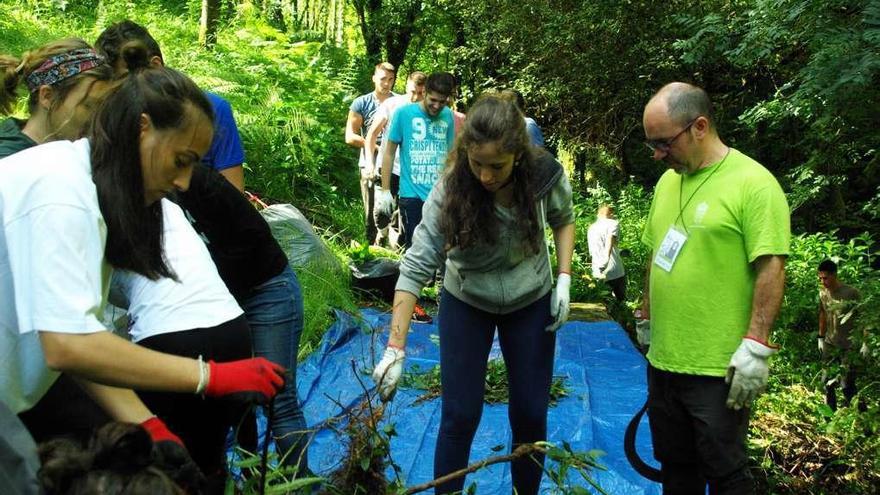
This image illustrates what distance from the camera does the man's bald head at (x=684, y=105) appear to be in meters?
2.75

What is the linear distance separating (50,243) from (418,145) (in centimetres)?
461

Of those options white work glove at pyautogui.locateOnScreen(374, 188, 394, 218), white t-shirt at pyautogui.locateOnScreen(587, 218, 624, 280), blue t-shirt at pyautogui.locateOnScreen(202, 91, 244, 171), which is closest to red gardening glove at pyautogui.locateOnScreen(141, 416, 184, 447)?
blue t-shirt at pyautogui.locateOnScreen(202, 91, 244, 171)

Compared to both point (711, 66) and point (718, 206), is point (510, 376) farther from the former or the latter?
point (711, 66)

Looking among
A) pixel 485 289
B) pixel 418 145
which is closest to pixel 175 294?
pixel 485 289

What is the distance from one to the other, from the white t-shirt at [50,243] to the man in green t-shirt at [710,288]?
1.88 metres

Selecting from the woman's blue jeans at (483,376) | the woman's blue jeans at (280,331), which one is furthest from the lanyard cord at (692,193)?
the woman's blue jeans at (280,331)

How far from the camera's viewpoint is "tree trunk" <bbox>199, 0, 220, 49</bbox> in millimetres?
10617

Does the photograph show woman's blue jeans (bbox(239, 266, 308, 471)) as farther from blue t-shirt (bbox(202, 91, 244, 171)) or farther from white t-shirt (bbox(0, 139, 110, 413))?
white t-shirt (bbox(0, 139, 110, 413))

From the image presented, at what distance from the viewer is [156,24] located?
11820mm

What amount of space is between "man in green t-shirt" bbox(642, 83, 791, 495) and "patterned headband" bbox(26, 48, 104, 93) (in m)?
1.74

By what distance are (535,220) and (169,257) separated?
4.43ft

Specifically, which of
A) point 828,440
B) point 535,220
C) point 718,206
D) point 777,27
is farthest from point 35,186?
point 777,27

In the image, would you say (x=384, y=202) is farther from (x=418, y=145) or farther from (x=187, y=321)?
(x=187, y=321)

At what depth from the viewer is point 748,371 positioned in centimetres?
258
